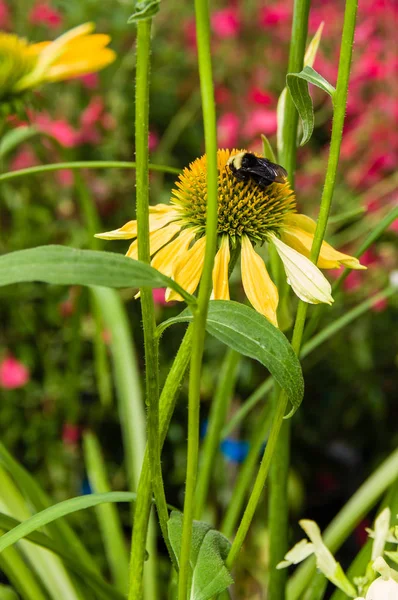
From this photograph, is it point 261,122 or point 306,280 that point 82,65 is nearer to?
point 306,280

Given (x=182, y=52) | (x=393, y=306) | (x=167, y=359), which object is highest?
(x=182, y=52)

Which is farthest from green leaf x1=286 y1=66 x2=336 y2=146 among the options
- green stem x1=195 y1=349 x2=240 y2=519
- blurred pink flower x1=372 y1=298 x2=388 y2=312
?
blurred pink flower x1=372 y1=298 x2=388 y2=312

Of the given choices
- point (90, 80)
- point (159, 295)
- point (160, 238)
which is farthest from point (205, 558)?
point (90, 80)

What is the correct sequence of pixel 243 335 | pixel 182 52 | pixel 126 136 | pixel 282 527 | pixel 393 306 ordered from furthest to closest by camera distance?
1. pixel 182 52
2. pixel 126 136
3. pixel 393 306
4. pixel 282 527
5. pixel 243 335

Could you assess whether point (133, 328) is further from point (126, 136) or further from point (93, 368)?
point (126, 136)

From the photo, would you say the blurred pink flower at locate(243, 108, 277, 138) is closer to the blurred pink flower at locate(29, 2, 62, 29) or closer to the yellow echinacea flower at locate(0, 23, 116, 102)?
the blurred pink flower at locate(29, 2, 62, 29)

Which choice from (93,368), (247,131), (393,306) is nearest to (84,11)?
(247,131)

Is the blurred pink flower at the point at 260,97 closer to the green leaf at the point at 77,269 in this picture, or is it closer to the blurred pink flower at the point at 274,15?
the blurred pink flower at the point at 274,15

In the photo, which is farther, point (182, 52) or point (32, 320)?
point (182, 52)
